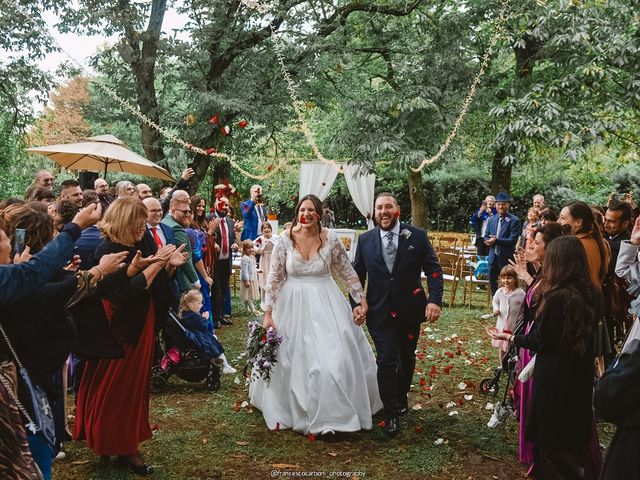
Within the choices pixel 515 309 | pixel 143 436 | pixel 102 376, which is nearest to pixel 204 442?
pixel 143 436

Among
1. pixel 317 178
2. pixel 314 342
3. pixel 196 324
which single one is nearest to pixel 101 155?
pixel 196 324

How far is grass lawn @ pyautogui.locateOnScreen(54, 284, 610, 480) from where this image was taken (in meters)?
4.54

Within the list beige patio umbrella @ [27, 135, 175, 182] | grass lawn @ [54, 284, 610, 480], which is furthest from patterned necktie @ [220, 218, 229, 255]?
grass lawn @ [54, 284, 610, 480]

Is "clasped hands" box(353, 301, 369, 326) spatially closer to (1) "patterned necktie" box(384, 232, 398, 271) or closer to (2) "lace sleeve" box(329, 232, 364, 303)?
(2) "lace sleeve" box(329, 232, 364, 303)

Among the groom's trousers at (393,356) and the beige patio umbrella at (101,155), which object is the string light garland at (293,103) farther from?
the groom's trousers at (393,356)

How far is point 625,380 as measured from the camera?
88.9 inches

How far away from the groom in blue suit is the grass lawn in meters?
0.37

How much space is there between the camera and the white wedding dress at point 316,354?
5.21m

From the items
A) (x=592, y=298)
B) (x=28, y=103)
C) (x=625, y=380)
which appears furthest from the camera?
(x=28, y=103)

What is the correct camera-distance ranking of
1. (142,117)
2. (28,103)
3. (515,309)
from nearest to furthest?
(515,309)
(142,117)
(28,103)

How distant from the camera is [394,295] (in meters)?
5.38

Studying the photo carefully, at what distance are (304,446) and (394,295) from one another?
1421 millimetres

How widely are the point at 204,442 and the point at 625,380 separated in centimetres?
366

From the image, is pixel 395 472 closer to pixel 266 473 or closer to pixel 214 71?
pixel 266 473
